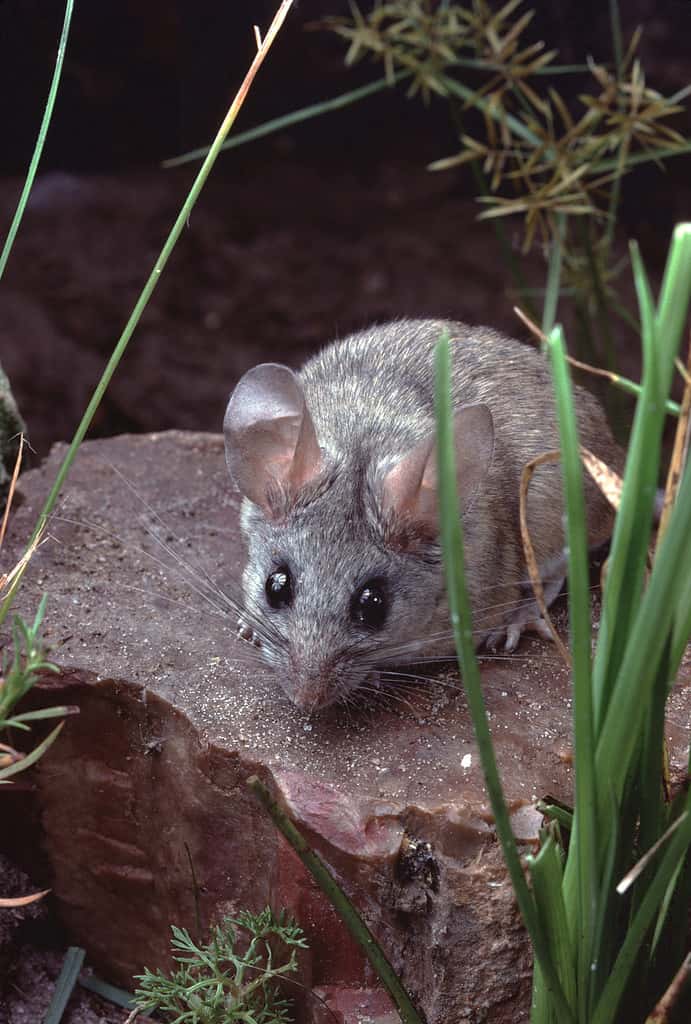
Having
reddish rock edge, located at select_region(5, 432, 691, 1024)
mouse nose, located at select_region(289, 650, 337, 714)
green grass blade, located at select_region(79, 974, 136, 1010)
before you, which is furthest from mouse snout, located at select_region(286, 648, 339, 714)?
→ green grass blade, located at select_region(79, 974, 136, 1010)

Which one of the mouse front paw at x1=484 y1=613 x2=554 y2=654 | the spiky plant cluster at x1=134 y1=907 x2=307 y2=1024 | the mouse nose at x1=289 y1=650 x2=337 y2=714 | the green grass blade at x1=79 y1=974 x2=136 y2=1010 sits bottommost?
the green grass blade at x1=79 y1=974 x2=136 y2=1010

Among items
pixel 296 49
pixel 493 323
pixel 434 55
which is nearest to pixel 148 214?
pixel 296 49

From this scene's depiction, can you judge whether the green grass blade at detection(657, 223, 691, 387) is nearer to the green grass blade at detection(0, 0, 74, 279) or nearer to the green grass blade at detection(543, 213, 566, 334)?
the green grass blade at detection(0, 0, 74, 279)

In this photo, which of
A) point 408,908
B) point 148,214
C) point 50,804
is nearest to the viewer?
point 408,908

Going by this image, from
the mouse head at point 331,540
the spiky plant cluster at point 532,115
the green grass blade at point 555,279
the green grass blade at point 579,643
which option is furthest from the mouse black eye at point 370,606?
the green grass blade at point 555,279

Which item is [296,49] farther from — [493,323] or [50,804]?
[50,804]

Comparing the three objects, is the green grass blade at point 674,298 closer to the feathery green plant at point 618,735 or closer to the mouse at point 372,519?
the feathery green plant at point 618,735
